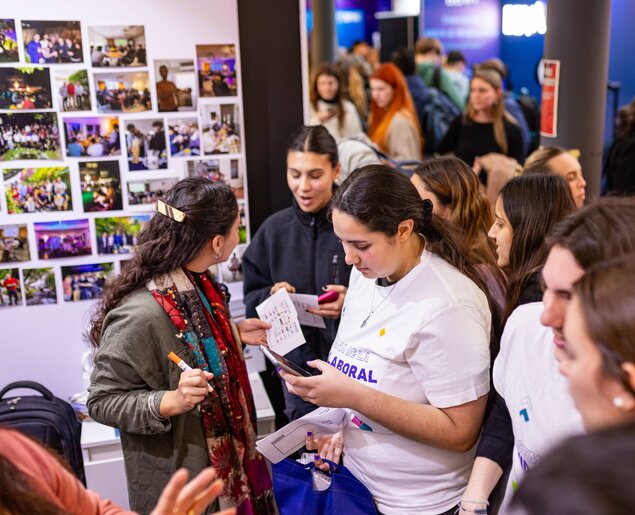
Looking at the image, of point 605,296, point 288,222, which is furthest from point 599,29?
point 605,296

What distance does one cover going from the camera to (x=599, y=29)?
4.14 metres

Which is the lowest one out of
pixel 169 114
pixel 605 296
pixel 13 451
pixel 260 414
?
pixel 260 414

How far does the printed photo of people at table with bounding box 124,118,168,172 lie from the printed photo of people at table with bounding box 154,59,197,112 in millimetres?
94

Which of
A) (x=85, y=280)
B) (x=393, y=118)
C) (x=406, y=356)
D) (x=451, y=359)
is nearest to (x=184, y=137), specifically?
(x=85, y=280)

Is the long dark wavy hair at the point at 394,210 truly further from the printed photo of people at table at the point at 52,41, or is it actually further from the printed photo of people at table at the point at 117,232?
the printed photo of people at table at the point at 52,41

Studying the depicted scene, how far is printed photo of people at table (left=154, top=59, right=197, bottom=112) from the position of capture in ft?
10.5

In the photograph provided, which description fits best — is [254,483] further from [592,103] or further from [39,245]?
[592,103]

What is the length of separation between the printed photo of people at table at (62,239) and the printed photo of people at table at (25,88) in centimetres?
53

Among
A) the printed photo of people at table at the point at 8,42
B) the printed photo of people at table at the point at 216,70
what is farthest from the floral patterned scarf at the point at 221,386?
the printed photo of people at table at the point at 8,42

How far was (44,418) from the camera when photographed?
10.5 ft

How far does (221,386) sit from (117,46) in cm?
165

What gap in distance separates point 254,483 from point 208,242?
0.89 metres

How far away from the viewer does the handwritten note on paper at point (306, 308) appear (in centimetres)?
285

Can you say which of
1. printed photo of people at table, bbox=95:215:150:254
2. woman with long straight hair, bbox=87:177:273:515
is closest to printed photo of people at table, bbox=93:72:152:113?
printed photo of people at table, bbox=95:215:150:254
